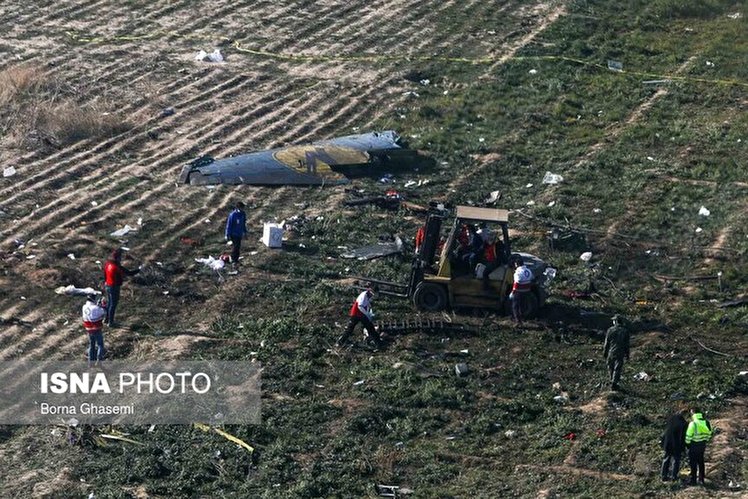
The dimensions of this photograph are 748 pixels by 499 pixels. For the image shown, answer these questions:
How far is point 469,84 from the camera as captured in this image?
1329 inches

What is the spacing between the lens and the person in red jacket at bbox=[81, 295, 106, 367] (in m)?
19.3

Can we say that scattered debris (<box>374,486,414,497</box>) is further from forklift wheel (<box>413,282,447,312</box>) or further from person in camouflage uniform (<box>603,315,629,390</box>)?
forklift wheel (<box>413,282,447,312</box>)

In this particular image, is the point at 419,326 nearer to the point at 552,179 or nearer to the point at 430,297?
the point at 430,297

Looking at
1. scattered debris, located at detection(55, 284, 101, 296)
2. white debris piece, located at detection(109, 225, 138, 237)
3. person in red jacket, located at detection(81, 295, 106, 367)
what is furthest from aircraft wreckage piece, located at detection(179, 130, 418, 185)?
person in red jacket, located at detection(81, 295, 106, 367)

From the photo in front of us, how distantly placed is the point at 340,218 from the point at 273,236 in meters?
1.94

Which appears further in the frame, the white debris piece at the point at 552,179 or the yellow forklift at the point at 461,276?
the white debris piece at the point at 552,179

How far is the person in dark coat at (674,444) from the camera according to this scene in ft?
54.1

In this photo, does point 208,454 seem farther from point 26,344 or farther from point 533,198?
point 533,198

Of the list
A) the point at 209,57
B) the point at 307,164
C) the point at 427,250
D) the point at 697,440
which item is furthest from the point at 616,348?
the point at 209,57

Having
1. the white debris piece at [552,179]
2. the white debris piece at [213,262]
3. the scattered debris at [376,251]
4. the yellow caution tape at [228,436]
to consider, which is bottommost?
the white debris piece at [552,179]

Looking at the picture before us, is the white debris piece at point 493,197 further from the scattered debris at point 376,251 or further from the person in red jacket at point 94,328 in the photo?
the person in red jacket at point 94,328

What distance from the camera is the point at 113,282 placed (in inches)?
827

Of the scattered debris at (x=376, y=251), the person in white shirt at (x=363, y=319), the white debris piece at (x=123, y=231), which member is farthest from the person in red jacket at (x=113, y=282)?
the scattered debris at (x=376, y=251)

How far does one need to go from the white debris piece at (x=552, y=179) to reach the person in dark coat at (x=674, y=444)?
11869 millimetres
